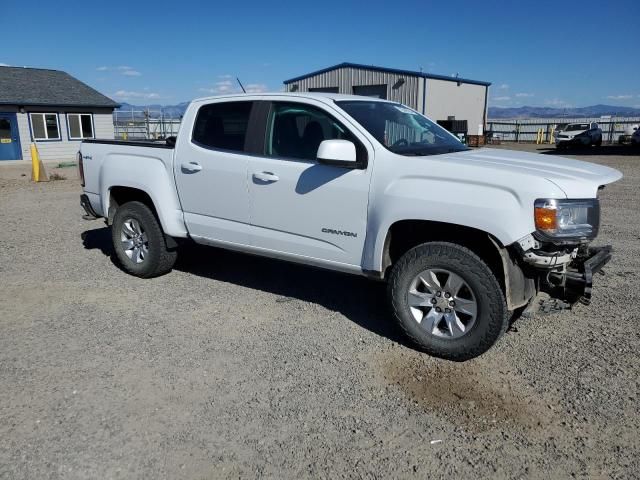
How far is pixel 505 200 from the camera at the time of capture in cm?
362

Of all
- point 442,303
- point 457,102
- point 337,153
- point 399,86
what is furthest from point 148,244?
point 457,102

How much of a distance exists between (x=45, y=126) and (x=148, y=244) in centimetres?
2300

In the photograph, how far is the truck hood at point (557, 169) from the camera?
3.61 m

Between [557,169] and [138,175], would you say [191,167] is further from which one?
[557,169]

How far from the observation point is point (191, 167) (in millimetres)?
5246

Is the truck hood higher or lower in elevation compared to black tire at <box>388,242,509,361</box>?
higher

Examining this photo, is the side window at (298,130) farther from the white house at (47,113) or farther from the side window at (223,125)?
the white house at (47,113)

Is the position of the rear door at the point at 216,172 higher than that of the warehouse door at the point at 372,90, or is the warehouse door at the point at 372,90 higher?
the warehouse door at the point at 372,90

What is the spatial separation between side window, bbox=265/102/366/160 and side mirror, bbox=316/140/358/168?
1.01 feet

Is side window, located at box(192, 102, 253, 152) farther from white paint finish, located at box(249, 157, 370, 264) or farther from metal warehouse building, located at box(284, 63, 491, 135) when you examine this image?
metal warehouse building, located at box(284, 63, 491, 135)

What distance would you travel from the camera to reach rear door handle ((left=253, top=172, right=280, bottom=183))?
4.68 meters

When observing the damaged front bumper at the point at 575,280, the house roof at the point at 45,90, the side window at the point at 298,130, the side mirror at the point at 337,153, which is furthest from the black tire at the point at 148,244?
the house roof at the point at 45,90

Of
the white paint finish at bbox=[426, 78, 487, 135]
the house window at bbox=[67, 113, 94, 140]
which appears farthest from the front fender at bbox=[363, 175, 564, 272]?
the white paint finish at bbox=[426, 78, 487, 135]

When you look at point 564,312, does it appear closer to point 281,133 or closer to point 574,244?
point 574,244
